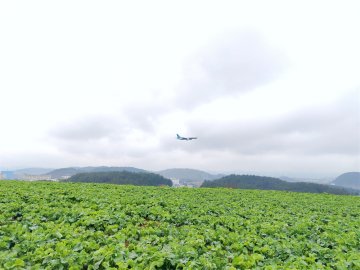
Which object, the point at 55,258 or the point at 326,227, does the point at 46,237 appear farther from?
the point at 326,227

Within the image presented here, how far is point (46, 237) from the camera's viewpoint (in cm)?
712

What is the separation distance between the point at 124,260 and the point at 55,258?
55.4 inches

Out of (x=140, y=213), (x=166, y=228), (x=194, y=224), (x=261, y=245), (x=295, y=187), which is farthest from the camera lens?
(x=295, y=187)

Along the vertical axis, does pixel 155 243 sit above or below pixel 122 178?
above

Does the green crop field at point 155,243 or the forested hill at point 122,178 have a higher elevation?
the green crop field at point 155,243

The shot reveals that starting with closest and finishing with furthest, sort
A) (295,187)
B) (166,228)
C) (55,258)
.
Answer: (55,258), (166,228), (295,187)

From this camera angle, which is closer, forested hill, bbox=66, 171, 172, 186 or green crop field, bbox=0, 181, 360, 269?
green crop field, bbox=0, 181, 360, 269

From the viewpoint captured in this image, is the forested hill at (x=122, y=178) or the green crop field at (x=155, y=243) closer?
the green crop field at (x=155, y=243)

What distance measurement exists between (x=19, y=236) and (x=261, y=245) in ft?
21.4

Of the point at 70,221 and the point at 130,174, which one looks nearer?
the point at 70,221

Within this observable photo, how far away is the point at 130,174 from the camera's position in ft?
474

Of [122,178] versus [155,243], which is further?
[122,178]

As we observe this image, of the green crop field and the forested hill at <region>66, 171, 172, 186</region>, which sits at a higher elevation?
the green crop field

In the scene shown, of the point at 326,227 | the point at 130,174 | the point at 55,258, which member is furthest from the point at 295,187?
the point at 55,258
